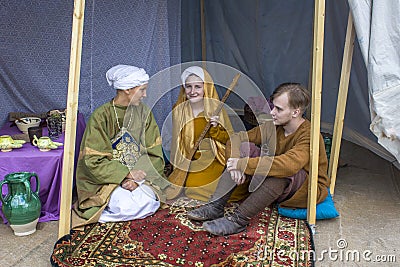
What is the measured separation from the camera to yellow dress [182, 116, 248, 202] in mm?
2889

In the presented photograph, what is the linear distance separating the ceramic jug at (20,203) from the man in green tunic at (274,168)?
867mm

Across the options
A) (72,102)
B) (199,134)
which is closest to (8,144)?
(72,102)

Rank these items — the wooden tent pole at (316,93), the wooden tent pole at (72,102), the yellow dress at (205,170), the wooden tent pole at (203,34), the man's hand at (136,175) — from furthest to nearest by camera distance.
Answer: the wooden tent pole at (203,34), the yellow dress at (205,170), the man's hand at (136,175), the wooden tent pole at (316,93), the wooden tent pole at (72,102)

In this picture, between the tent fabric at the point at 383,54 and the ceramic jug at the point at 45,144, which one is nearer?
the tent fabric at the point at 383,54

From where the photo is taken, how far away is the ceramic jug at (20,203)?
246cm

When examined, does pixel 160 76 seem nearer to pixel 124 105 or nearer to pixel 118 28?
pixel 118 28

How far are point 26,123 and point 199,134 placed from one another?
1176 mm

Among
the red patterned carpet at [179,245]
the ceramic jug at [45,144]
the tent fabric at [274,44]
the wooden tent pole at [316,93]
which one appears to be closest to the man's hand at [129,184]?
the red patterned carpet at [179,245]

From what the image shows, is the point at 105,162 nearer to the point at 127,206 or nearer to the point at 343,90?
the point at 127,206

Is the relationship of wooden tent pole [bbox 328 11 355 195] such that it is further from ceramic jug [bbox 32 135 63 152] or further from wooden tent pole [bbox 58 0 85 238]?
ceramic jug [bbox 32 135 63 152]

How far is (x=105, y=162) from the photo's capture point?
2.67 metres

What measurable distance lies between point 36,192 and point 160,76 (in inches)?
51.0

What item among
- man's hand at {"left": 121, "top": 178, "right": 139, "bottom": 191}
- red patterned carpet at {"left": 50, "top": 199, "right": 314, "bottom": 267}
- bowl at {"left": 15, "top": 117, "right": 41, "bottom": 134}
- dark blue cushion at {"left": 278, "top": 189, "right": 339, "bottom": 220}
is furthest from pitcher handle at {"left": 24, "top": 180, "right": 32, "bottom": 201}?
dark blue cushion at {"left": 278, "top": 189, "right": 339, "bottom": 220}

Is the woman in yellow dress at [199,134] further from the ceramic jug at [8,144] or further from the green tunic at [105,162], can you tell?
the ceramic jug at [8,144]
